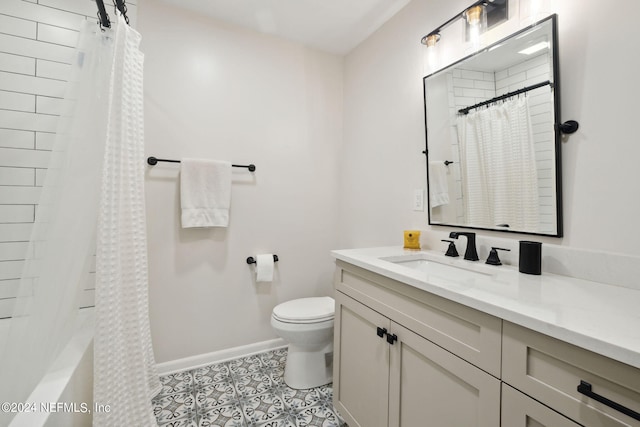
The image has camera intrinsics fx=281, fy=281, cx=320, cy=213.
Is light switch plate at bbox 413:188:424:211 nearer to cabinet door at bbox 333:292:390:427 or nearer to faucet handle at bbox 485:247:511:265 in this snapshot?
faucet handle at bbox 485:247:511:265

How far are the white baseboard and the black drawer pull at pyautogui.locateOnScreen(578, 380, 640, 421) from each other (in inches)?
77.4

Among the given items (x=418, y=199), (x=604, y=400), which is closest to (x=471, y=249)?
(x=418, y=199)

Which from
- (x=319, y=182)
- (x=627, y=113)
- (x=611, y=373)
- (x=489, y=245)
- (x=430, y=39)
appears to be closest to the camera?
(x=611, y=373)

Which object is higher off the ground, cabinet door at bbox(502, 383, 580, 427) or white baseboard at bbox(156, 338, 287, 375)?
cabinet door at bbox(502, 383, 580, 427)

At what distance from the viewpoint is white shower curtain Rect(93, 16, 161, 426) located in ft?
3.34

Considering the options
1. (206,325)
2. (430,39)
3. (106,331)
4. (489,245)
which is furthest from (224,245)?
(430,39)

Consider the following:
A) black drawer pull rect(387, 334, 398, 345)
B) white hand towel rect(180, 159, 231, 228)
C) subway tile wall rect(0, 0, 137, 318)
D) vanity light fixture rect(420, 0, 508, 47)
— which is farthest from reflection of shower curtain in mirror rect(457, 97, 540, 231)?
subway tile wall rect(0, 0, 137, 318)

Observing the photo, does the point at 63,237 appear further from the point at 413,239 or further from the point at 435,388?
the point at 413,239

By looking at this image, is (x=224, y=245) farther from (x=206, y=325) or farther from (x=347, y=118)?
(x=347, y=118)

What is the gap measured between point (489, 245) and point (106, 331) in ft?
5.35

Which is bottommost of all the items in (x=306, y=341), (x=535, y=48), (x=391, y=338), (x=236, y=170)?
(x=306, y=341)

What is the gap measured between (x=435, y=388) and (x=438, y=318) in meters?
0.23

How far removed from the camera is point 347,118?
2.41m

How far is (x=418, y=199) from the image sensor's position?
67.7 inches
